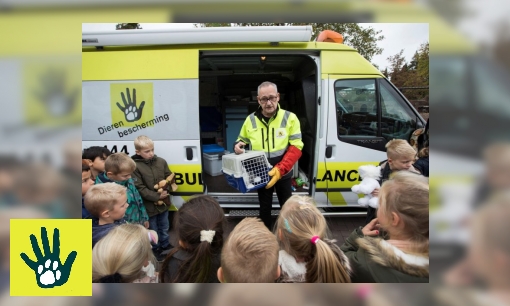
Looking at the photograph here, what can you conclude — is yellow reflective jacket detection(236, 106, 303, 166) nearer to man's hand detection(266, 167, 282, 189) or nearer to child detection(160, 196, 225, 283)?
man's hand detection(266, 167, 282, 189)

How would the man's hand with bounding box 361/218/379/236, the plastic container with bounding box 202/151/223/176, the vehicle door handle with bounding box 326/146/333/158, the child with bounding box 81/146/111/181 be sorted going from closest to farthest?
the man's hand with bounding box 361/218/379/236
the child with bounding box 81/146/111/181
the vehicle door handle with bounding box 326/146/333/158
the plastic container with bounding box 202/151/223/176

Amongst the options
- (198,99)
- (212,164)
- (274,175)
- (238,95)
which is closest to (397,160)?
(274,175)

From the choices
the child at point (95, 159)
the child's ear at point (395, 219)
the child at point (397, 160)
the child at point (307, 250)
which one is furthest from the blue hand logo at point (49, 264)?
the child at point (397, 160)

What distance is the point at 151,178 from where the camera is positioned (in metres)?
2.76

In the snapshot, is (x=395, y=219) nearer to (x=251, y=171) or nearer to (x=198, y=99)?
(x=251, y=171)

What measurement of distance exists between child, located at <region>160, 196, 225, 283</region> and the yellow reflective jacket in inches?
49.1

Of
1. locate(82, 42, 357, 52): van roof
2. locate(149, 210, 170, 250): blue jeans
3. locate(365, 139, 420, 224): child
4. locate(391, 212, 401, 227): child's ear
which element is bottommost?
locate(149, 210, 170, 250): blue jeans

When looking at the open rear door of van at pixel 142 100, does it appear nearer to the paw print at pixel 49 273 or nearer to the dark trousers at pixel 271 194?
the dark trousers at pixel 271 194

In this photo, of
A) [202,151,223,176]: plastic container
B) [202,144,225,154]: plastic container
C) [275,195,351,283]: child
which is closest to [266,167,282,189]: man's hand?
[275,195,351,283]: child

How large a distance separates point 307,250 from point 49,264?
1253 millimetres

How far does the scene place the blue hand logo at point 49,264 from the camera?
4.04 ft

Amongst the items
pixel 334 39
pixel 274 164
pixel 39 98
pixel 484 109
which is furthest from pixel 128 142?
pixel 484 109

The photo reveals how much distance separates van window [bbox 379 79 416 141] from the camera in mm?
3178

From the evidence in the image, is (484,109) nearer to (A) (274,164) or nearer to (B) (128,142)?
(A) (274,164)
